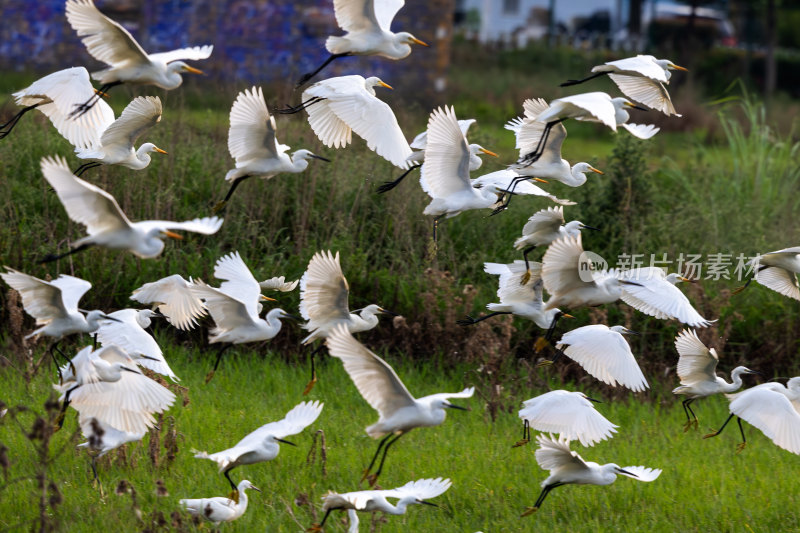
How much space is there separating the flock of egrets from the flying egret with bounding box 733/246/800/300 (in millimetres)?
11

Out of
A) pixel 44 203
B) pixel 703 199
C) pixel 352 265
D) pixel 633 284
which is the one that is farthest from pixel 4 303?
pixel 703 199

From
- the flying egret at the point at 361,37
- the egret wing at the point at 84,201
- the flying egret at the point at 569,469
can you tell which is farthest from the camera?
the flying egret at the point at 361,37

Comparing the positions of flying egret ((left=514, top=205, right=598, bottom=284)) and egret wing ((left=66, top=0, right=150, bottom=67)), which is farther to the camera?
flying egret ((left=514, top=205, right=598, bottom=284))

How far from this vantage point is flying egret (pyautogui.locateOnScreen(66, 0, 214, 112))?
14.6 ft

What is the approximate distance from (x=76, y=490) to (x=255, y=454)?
4.90 feet

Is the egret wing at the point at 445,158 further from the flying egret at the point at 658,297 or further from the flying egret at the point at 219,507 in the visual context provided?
the flying egret at the point at 219,507

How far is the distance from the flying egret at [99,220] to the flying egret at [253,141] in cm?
79

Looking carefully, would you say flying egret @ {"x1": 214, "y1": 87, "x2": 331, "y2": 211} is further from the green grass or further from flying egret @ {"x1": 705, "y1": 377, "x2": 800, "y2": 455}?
flying egret @ {"x1": 705, "y1": 377, "x2": 800, "y2": 455}

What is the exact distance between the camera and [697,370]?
17.8 ft

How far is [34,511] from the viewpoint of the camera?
5.29m

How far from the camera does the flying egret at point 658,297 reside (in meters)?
5.19

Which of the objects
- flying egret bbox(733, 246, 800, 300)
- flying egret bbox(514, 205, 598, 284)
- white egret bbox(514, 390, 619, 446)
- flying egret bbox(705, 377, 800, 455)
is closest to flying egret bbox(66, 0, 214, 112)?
flying egret bbox(514, 205, 598, 284)

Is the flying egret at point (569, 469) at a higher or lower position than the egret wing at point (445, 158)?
lower

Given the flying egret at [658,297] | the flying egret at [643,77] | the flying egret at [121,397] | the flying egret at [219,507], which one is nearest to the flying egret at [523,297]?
the flying egret at [658,297]
